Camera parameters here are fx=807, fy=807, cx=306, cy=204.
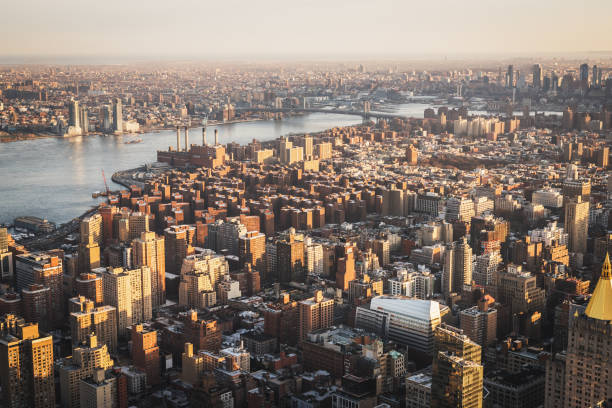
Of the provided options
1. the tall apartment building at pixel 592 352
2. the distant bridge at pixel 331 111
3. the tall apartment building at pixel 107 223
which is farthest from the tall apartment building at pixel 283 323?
the distant bridge at pixel 331 111

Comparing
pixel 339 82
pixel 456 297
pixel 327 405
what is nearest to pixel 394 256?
pixel 456 297

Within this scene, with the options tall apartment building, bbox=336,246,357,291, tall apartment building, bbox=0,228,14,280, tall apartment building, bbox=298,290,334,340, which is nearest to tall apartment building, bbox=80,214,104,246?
tall apartment building, bbox=0,228,14,280

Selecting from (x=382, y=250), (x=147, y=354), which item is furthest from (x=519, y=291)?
(x=147, y=354)

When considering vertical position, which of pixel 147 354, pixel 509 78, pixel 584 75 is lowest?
pixel 147 354

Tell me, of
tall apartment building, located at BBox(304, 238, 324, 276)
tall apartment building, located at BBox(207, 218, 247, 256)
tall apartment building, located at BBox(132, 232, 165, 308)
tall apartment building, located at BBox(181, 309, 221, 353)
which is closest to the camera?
tall apartment building, located at BBox(181, 309, 221, 353)

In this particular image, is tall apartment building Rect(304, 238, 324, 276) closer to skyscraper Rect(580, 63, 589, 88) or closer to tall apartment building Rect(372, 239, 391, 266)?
tall apartment building Rect(372, 239, 391, 266)

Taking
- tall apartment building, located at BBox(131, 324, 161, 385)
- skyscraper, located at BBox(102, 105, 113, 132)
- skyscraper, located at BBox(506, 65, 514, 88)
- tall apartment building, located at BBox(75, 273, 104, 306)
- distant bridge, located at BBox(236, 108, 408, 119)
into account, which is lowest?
tall apartment building, located at BBox(131, 324, 161, 385)

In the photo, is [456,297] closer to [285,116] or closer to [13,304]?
[13,304]

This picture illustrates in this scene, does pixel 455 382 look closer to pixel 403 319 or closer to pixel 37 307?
pixel 403 319
